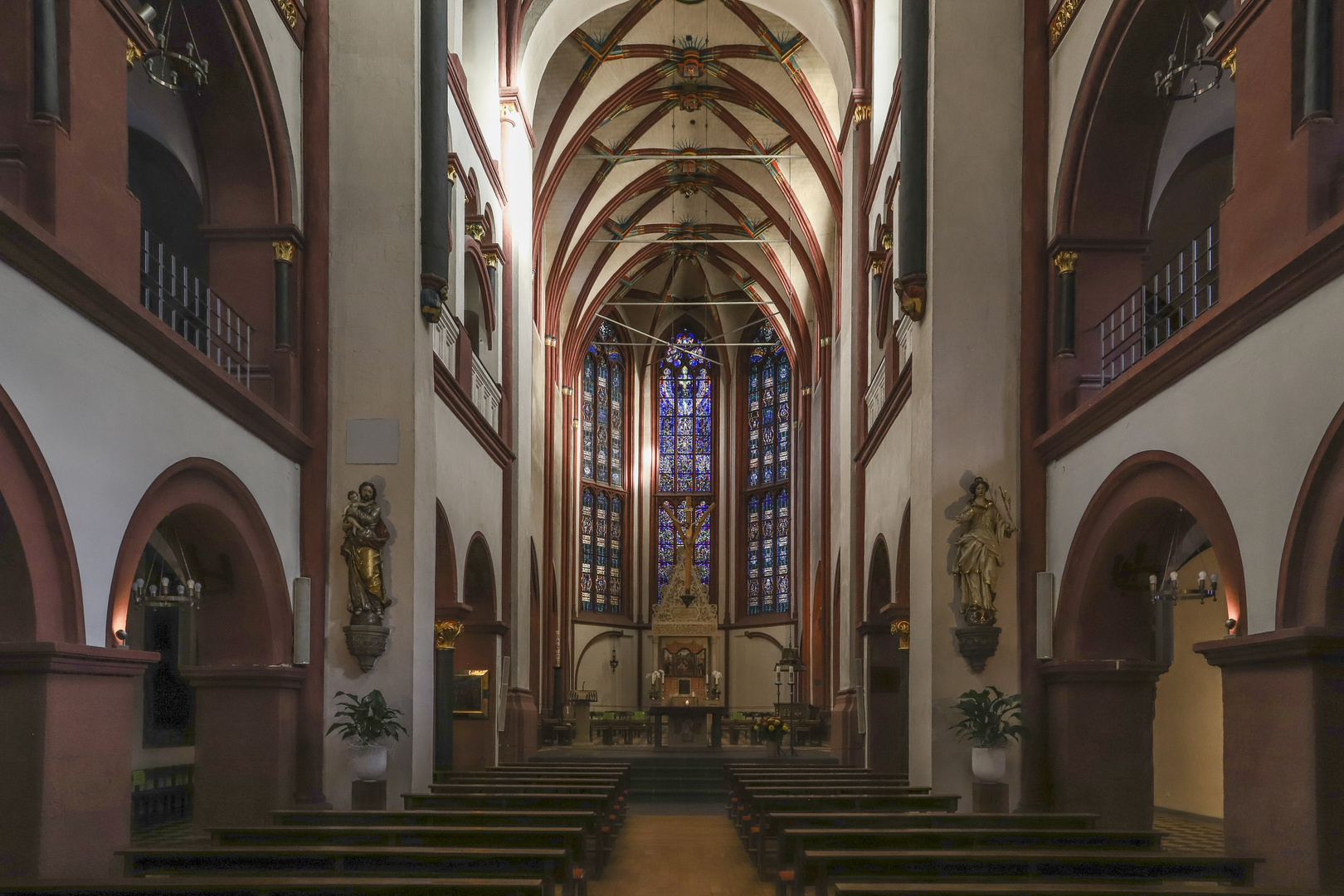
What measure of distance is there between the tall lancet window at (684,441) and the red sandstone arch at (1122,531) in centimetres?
2641

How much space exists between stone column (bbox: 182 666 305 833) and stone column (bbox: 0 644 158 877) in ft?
11.4

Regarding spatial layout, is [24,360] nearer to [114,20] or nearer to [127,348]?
[127,348]

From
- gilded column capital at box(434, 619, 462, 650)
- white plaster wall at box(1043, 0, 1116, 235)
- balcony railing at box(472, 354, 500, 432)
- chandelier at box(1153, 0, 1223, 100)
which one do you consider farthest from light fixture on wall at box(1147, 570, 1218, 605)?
balcony railing at box(472, 354, 500, 432)

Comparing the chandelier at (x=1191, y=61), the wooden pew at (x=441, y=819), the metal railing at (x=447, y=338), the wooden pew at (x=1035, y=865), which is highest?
the chandelier at (x=1191, y=61)

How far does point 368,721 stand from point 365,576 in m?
1.40

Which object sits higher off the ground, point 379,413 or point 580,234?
point 580,234

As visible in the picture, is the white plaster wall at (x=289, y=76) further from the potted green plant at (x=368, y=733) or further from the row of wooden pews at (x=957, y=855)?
the row of wooden pews at (x=957, y=855)

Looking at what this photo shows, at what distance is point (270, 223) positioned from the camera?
12516 millimetres

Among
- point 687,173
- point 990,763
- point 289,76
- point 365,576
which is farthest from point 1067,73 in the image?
point 687,173

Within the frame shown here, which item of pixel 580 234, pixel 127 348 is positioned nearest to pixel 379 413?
pixel 127 348

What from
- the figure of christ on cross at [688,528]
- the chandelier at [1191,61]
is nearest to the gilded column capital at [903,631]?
the chandelier at [1191,61]

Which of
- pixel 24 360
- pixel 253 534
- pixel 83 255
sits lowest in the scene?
pixel 253 534

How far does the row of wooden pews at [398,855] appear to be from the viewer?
6.07 m

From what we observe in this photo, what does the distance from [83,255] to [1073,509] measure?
818 centimetres
